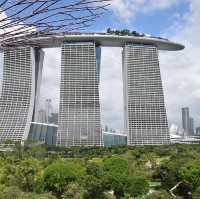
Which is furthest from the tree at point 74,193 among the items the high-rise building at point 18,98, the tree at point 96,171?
the high-rise building at point 18,98

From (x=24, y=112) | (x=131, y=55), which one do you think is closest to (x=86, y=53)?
(x=131, y=55)

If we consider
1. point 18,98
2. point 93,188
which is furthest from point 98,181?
point 18,98

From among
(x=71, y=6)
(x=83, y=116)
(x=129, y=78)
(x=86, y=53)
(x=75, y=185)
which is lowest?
(x=75, y=185)

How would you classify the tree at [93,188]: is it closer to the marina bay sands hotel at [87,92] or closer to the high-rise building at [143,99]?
the marina bay sands hotel at [87,92]

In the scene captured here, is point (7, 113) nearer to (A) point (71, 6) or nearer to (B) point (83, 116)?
(B) point (83, 116)

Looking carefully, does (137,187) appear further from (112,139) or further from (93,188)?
(112,139)

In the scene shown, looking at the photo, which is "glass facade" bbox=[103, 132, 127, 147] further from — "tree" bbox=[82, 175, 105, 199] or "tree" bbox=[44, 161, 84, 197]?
"tree" bbox=[82, 175, 105, 199]
